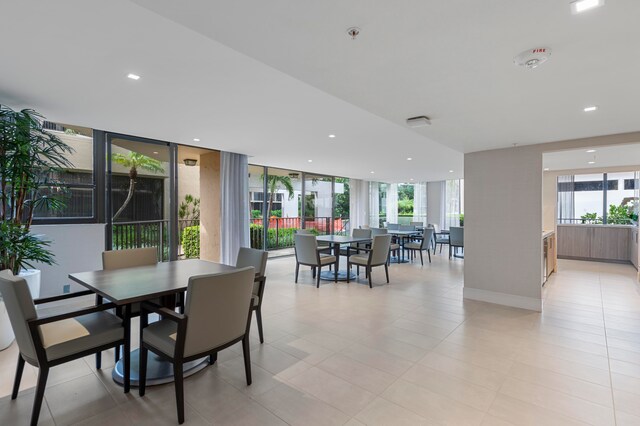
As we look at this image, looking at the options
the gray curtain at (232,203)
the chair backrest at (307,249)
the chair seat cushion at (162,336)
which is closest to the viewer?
the chair seat cushion at (162,336)

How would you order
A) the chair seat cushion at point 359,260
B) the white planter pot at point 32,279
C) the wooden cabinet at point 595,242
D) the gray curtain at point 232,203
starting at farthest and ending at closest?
the wooden cabinet at point 595,242 → the gray curtain at point 232,203 → the chair seat cushion at point 359,260 → the white planter pot at point 32,279

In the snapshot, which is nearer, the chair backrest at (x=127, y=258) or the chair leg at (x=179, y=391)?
the chair leg at (x=179, y=391)

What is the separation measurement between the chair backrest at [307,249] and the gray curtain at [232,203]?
151 centimetres

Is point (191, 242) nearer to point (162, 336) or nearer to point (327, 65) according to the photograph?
point (162, 336)

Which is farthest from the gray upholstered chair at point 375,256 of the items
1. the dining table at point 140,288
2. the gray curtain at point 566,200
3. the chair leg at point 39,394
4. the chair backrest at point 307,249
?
the gray curtain at point 566,200

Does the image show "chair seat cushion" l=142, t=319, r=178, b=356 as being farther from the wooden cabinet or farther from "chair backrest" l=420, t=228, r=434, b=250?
the wooden cabinet

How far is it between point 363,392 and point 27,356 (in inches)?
85.7

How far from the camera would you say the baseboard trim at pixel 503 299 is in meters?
3.98

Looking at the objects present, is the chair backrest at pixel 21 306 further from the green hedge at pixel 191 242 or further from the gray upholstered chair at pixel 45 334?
the green hedge at pixel 191 242

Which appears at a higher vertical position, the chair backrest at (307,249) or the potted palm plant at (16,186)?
the potted palm plant at (16,186)

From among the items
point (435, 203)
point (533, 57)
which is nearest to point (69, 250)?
point (533, 57)

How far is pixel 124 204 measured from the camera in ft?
15.6

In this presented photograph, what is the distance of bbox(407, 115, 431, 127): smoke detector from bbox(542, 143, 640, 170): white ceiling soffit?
2700 millimetres

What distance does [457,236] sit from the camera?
25.0 ft
